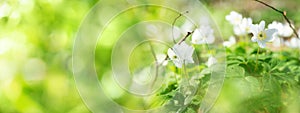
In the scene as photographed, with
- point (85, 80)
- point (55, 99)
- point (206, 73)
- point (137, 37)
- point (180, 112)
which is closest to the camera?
point (180, 112)

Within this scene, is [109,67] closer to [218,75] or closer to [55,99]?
[55,99]

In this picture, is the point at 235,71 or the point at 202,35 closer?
the point at 235,71

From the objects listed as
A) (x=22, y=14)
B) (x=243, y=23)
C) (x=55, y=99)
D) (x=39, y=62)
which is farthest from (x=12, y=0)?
(x=243, y=23)

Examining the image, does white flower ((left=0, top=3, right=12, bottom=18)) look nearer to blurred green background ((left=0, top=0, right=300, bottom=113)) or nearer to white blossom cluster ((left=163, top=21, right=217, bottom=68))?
blurred green background ((left=0, top=0, right=300, bottom=113))

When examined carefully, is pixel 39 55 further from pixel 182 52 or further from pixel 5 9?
pixel 182 52

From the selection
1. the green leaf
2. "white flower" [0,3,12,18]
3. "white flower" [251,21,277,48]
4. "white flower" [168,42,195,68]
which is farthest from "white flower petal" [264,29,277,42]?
"white flower" [0,3,12,18]

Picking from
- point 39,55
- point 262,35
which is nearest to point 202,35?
point 262,35
